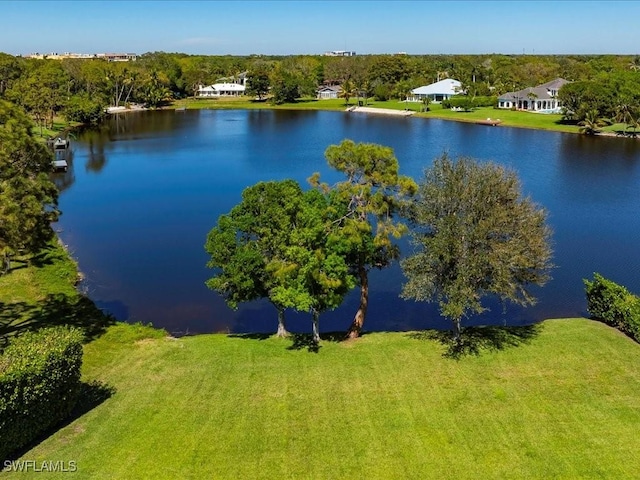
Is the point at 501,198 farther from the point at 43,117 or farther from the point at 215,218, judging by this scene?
the point at 43,117

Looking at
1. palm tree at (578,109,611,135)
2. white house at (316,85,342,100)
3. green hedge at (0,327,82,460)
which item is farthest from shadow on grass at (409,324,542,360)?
white house at (316,85,342,100)

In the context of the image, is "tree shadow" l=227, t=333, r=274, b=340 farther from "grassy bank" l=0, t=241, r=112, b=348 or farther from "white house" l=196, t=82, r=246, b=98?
"white house" l=196, t=82, r=246, b=98

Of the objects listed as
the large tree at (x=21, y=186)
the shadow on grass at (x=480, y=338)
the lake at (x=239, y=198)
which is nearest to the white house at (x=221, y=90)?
the lake at (x=239, y=198)

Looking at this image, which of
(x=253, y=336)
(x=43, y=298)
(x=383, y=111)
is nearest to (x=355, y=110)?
(x=383, y=111)

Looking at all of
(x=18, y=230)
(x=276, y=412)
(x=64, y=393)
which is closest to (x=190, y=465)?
(x=276, y=412)

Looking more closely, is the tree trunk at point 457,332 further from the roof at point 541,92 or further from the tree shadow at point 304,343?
the roof at point 541,92
